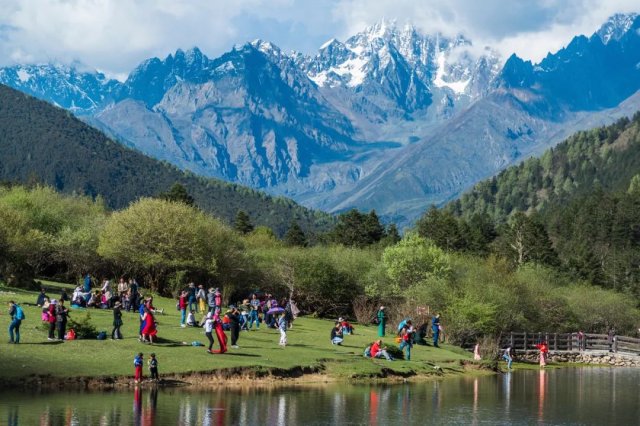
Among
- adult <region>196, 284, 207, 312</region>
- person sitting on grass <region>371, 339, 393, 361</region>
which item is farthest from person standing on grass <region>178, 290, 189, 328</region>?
person sitting on grass <region>371, 339, 393, 361</region>

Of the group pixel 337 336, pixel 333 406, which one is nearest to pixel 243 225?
pixel 337 336

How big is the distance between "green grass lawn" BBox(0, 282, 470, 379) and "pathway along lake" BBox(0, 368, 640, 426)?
86.7 inches

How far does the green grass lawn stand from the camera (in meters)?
43.2

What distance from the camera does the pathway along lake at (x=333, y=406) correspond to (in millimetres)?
36125

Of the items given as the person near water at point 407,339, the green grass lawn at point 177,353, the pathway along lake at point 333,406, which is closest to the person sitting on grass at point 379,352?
the green grass lawn at point 177,353

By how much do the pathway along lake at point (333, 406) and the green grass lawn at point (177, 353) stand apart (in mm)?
2203

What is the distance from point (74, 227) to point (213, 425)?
2644 inches

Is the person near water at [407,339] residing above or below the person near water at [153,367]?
above

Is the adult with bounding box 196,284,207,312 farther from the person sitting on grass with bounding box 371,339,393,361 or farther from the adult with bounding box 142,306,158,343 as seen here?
the adult with bounding box 142,306,158,343

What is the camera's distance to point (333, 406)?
41406 mm

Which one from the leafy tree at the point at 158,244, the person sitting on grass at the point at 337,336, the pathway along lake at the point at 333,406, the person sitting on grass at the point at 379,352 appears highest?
the leafy tree at the point at 158,244

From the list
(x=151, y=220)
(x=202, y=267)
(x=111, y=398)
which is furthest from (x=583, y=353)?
(x=111, y=398)

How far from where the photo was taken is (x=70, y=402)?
125ft

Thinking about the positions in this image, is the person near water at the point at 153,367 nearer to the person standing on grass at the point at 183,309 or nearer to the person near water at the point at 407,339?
the person standing on grass at the point at 183,309
